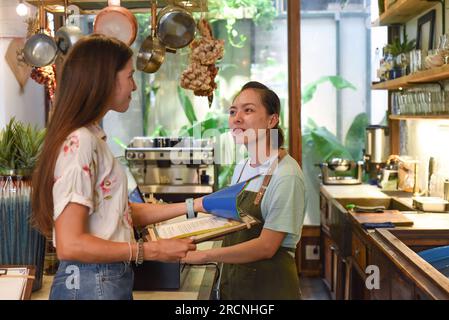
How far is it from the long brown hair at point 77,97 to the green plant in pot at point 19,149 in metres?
0.59

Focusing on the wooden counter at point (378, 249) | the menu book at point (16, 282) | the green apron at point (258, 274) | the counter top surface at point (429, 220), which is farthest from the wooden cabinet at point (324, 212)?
the menu book at point (16, 282)

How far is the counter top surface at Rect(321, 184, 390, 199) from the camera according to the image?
4316 mm

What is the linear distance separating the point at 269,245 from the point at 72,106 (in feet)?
2.45

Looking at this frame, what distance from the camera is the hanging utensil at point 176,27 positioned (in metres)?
3.21

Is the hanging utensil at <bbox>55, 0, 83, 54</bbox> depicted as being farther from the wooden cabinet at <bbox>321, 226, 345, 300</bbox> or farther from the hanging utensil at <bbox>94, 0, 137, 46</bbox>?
the wooden cabinet at <bbox>321, 226, 345, 300</bbox>

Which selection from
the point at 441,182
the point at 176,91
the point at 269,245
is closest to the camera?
the point at 269,245

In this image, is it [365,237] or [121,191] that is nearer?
[121,191]

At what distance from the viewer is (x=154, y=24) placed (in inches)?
129

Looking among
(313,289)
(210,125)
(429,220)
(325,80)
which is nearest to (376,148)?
(325,80)

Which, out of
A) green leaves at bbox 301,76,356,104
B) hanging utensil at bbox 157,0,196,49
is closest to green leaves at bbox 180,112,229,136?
→ green leaves at bbox 301,76,356,104

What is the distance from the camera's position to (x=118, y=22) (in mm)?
3186

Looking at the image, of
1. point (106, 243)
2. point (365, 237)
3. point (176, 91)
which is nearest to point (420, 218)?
point (365, 237)
